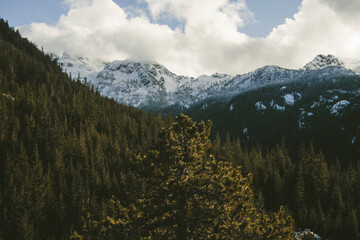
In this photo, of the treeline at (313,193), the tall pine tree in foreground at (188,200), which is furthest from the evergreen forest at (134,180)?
the treeline at (313,193)

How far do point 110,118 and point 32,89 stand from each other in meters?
43.9

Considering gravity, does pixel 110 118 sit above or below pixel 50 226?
above

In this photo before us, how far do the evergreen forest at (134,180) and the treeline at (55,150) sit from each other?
1.37 feet

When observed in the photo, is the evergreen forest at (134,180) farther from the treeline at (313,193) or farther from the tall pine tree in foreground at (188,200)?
the treeline at (313,193)

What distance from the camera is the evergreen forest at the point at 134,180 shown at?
46.4 ft

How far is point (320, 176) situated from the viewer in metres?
96.1

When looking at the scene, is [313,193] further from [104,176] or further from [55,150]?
[55,150]

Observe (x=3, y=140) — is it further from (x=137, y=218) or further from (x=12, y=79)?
(x=137, y=218)

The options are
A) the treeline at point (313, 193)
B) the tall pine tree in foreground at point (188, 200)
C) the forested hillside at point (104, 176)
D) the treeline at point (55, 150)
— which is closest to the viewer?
the tall pine tree in foreground at point (188, 200)

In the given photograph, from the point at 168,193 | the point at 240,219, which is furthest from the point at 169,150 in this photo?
the point at 240,219

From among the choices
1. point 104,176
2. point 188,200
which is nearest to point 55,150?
point 104,176

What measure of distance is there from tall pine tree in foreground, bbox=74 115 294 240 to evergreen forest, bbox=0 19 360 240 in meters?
0.06

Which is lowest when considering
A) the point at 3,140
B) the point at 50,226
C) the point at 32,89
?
the point at 50,226

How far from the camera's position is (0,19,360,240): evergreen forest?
14148 mm
